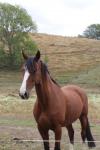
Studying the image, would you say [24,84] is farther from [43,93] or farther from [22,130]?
[22,130]

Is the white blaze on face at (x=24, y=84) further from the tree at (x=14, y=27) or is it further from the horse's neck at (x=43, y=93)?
the tree at (x=14, y=27)

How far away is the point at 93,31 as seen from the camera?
365 ft

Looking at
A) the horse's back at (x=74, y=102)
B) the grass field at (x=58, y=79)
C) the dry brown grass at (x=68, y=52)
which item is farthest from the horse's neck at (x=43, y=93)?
the dry brown grass at (x=68, y=52)

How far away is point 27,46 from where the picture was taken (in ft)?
230

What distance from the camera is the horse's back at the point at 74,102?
1027 centimetres

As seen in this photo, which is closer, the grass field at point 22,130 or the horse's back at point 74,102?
the horse's back at point 74,102

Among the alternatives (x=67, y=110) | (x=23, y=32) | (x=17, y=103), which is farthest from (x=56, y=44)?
(x=67, y=110)

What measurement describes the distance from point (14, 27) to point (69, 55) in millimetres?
10617

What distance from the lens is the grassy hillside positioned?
66.6 m

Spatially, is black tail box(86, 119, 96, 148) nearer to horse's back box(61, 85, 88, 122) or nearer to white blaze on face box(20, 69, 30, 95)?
horse's back box(61, 85, 88, 122)

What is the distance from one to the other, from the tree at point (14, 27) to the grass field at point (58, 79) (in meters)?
4.51

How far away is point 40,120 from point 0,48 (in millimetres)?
63120

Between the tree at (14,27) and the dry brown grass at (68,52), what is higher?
the tree at (14,27)

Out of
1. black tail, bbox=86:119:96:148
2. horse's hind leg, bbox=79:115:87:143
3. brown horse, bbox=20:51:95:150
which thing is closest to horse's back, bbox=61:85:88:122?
brown horse, bbox=20:51:95:150
